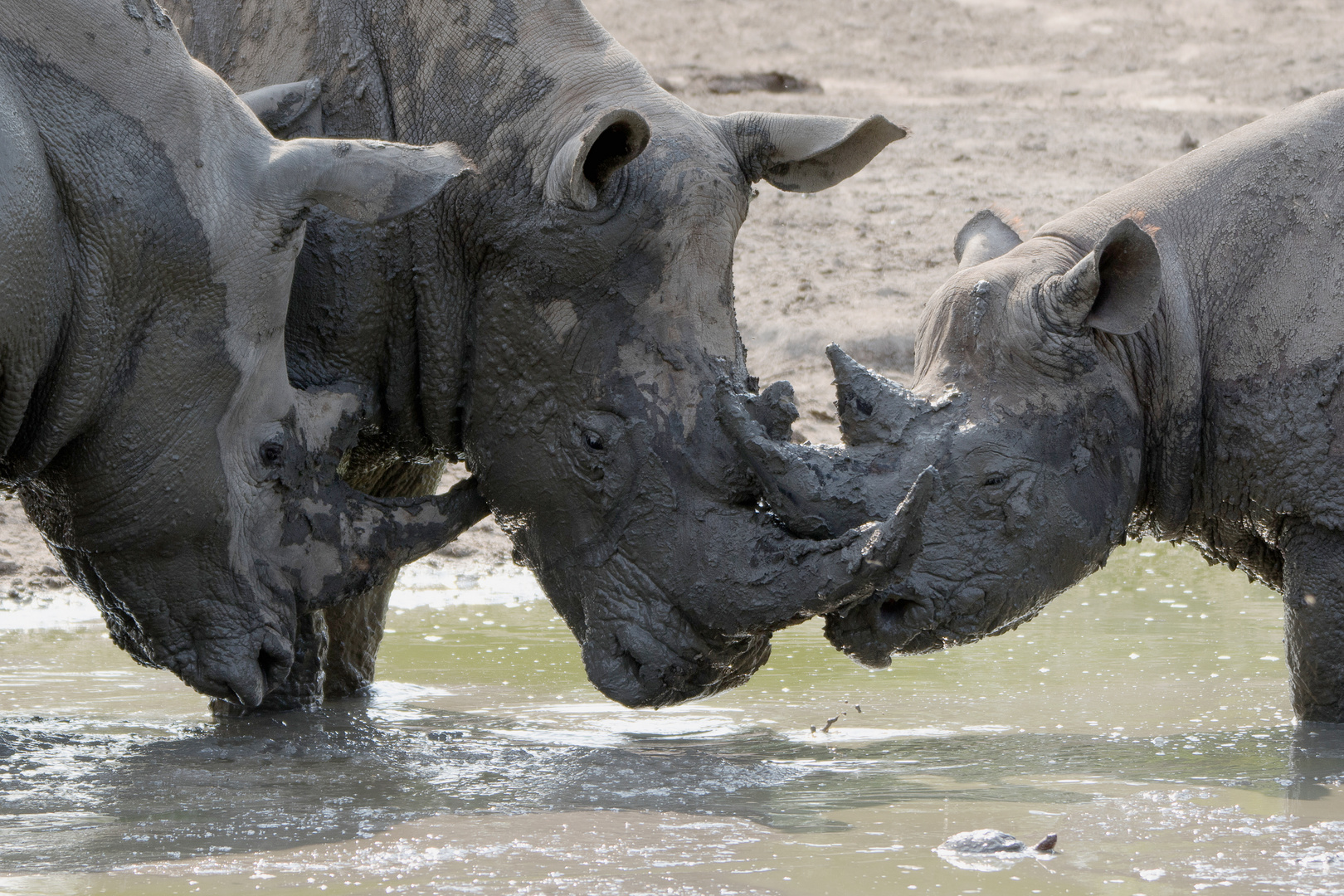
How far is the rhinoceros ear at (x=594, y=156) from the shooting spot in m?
4.62

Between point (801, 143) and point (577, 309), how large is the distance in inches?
30.0

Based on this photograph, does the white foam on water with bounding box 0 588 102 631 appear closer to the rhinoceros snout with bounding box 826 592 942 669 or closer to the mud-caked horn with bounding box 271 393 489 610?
the mud-caked horn with bounding box 271 393 489 610

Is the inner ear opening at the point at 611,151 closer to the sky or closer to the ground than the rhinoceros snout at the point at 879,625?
closer to the sky

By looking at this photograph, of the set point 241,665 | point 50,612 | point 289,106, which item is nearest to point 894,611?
point 241,665

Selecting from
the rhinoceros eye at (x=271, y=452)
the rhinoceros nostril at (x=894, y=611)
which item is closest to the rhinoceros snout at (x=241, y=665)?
the rhinoceros eye at (x=271, y=452)

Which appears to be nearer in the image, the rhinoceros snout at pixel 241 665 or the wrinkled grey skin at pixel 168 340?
the wrinkled grey skin at pixel 168 340

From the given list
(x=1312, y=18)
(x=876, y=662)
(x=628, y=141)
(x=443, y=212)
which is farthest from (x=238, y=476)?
(x=1312, y=18)

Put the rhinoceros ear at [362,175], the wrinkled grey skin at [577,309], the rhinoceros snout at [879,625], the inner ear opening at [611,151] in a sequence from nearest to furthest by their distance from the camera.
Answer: the rhinoceros ear at [362,175]
the inner ear opening at [611,151]
the wrinkled grey skin at [577,309]
the rhinoceros snout at [879,625]

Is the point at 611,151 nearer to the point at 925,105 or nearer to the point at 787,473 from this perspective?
the point at 787,473

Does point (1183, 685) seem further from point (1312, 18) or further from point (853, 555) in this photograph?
point (1312, 18)

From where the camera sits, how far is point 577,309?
496 centimetres

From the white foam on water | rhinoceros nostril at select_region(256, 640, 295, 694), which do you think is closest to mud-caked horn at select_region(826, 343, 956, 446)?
rhinoceros nostril at select_region(256, 640, 295, 694)

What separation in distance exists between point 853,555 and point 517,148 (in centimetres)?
142

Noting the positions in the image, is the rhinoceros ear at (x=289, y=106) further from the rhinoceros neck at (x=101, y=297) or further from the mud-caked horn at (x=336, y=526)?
the mud-caked horn at (x=336, y=526)
